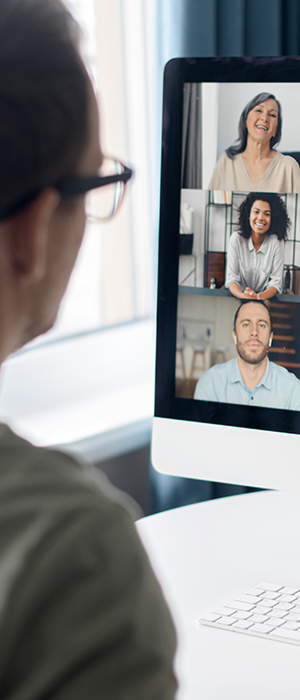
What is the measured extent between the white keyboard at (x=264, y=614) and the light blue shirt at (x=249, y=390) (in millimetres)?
213

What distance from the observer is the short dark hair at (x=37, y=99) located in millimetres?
266

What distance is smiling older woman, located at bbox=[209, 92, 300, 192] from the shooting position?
795 millimetres

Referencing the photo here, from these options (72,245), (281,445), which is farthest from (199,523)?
(72,245)

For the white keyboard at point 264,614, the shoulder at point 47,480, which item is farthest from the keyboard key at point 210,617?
the shoulder at point 47,480

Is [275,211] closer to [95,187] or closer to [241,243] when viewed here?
[241,243]

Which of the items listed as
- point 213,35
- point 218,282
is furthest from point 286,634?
point 213,35

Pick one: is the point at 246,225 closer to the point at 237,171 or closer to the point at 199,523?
the point at 237,171

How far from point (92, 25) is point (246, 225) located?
84 centimetres

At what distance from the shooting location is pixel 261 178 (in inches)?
31.7

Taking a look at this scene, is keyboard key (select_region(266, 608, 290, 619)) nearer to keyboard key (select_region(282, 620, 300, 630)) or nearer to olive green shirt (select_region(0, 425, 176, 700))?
keyboard key (select_region(282, 620, 300, 630))

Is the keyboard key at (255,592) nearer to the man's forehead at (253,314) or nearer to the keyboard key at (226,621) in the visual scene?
the keyboard key at (226,621)

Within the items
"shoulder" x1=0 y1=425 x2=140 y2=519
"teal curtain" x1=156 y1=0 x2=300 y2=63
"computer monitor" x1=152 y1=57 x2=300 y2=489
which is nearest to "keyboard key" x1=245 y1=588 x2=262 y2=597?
"computer monitor" x1=152 y1=57 x2=300 y2=489

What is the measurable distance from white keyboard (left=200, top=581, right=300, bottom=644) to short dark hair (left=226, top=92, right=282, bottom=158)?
1.64 ft

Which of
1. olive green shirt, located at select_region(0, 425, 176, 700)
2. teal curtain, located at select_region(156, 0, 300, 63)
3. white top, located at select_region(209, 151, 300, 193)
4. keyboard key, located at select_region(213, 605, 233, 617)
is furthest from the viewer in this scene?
teal curtain, located at select_region(156, 0, 300, 63)
